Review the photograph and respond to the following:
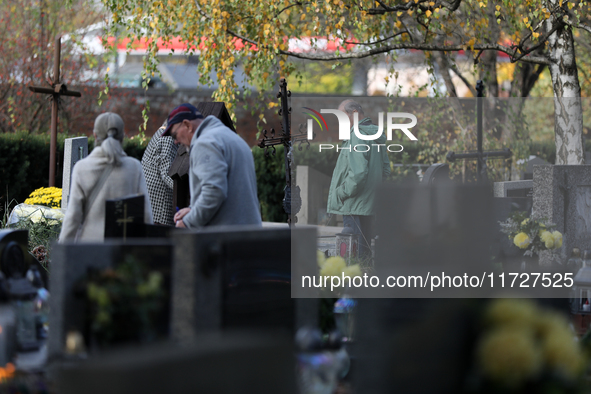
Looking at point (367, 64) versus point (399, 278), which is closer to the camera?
point (399, 278)

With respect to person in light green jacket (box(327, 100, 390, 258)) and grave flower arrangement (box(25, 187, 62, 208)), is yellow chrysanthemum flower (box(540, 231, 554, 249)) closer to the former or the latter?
person in light green jacket (box(327, 100, 390, 258))

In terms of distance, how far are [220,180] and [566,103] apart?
16.7 ft

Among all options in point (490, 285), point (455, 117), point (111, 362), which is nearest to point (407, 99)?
point (455, 117)

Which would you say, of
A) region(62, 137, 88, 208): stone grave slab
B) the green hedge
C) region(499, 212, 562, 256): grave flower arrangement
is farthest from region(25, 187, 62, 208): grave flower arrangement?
region(499, 212, 562, 256): grave flower arrangement

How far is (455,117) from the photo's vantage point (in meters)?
10.0

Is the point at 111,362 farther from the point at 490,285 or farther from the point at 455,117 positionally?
the point at 455,117

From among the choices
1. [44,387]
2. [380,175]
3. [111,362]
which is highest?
[380,175]

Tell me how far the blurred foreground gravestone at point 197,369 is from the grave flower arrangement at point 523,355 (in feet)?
2.28

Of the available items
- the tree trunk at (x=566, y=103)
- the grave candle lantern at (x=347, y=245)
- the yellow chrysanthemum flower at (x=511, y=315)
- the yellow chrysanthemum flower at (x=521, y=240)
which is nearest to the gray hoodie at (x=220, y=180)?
the grave candle lantern at (x=347, y=245)

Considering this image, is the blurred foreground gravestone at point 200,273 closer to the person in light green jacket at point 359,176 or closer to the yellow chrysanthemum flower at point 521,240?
the person in light green jacket at point 359,176

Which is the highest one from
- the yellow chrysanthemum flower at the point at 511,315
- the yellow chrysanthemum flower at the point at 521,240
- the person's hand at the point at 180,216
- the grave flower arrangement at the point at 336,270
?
the person's hand at the point at 180,216

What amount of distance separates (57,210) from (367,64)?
1145 cm

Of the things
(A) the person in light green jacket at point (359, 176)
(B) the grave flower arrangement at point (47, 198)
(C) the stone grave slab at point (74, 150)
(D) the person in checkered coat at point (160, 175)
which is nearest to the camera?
(A) the person in light green jacket at point (359, 176)

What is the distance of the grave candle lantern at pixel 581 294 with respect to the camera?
377 cm
